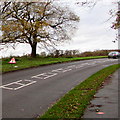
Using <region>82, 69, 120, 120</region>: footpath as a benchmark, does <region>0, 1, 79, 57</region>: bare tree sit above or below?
above

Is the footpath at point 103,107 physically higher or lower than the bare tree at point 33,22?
lower

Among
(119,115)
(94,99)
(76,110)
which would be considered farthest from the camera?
(94,99)

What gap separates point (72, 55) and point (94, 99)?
3079 centimetres

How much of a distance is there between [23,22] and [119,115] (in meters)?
22.2

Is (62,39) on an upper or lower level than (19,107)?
upper

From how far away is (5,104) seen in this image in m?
7.25

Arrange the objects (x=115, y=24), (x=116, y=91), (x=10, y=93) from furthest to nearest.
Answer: (x=115, y=24), (x=10, y=93), (x=116, y=91)

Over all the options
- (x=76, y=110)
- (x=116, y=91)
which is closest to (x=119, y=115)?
(x=76, y=110)

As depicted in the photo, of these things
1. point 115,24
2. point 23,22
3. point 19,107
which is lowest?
point 19,107

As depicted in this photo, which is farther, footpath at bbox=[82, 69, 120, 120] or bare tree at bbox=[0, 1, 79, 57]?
bare tree at bbox=[0, 1, 79, 57]

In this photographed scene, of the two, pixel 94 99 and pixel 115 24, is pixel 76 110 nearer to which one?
pixel 94 99

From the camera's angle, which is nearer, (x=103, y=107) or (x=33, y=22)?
(x=103, y=107)

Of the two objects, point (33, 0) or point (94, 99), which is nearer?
point (94, 99)

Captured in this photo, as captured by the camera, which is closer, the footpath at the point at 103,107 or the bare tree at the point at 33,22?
the footpath at the point at 103,107
